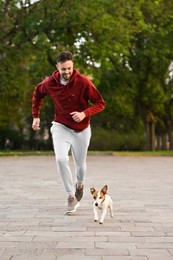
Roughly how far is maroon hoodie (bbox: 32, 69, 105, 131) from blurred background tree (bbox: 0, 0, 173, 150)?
16.9 metres

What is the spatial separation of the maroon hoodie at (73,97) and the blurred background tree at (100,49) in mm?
16859

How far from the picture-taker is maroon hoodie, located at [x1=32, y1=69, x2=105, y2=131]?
6.76 metres

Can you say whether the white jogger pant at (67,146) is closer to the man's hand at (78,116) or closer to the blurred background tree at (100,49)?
the man's hand at (78,116)

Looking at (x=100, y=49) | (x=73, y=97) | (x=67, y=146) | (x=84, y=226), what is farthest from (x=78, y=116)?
(x=100, y=49)

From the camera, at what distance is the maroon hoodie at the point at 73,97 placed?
6.76m

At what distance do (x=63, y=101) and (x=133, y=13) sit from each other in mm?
19197

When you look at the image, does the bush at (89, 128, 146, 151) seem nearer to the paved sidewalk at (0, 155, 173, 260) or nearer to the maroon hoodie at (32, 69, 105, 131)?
the paved sidewalk at (0, 155, 173, 260)

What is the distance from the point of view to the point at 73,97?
6.76 m

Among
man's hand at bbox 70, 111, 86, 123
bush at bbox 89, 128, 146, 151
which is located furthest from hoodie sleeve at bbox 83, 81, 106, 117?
bush at bbox 89, 128, 146, 151

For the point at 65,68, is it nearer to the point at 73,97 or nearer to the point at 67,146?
the point at 73,97

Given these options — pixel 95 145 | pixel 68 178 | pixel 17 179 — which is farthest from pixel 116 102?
pixel 68 178

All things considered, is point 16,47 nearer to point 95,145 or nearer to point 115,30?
point 115,30

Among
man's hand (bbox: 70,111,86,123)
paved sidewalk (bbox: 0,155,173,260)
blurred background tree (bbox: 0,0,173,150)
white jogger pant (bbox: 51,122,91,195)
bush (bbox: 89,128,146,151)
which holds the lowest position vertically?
bush (bbox: 89,128,146,151)

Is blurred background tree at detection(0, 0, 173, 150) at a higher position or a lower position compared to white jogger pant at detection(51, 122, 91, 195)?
higher
